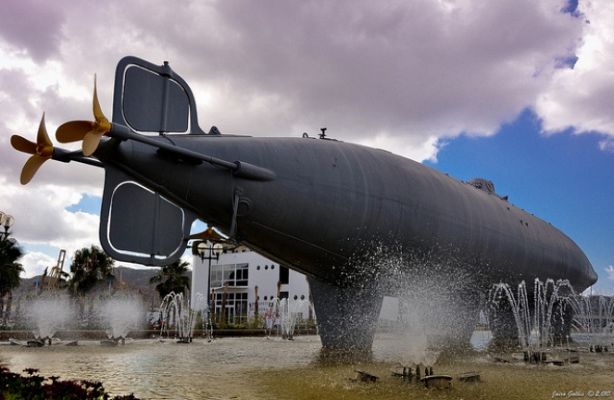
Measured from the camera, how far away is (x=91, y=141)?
728 centimetres

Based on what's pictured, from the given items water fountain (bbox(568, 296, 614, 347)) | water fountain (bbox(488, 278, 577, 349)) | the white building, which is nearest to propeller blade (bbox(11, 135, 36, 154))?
water fountain (bbox(488, 278, 577, 349))

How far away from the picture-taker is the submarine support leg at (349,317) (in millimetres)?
12359

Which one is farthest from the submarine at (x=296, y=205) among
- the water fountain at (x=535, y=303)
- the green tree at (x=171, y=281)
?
the green tree at (x=171, y=281)

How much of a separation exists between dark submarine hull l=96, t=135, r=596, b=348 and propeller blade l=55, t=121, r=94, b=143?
97cm

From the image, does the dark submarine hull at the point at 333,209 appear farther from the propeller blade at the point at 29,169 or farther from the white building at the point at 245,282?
the white building at the point at 245,282

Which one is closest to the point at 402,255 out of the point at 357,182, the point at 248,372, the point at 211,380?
the point at 357,182

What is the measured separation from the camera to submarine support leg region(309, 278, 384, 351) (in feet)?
40.5

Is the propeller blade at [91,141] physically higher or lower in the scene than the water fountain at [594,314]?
higher

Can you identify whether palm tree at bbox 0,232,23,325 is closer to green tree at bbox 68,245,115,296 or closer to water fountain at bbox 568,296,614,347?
green tree at bbox 68,245,115,296

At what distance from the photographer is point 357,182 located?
11.2 m

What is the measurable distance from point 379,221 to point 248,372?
416cm

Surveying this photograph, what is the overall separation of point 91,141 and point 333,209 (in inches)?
196

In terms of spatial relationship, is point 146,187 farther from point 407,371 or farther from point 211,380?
point 407,371

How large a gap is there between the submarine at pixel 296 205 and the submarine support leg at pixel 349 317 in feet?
0.08
